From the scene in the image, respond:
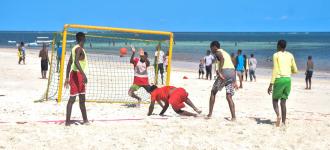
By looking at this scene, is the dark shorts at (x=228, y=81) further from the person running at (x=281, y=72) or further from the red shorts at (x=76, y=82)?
the red shorts at (x=76, y=82)

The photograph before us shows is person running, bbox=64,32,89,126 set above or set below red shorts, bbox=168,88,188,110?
above

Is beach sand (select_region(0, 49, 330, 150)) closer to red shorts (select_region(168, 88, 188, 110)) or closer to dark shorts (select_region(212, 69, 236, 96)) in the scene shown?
red shorts (select_region(168, 88, 188, 110))

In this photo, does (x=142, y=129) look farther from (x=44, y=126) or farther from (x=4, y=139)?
(x=4, y=139)

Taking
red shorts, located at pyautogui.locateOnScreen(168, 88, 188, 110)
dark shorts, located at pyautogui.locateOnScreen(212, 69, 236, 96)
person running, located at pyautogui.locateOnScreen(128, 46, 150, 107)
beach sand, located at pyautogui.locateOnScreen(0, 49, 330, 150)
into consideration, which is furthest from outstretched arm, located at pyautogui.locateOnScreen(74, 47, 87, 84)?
person running, located at pyautogui.locateOnScreen(128, 46, 150, 107)

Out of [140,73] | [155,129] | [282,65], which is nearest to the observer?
[155,129]

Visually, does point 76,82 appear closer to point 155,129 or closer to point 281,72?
point 155,129

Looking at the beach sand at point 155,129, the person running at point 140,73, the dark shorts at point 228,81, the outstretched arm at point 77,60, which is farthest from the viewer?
the person running at point 140,73

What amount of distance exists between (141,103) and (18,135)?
14.7ft

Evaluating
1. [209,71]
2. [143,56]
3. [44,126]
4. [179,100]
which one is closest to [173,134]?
[179,100]

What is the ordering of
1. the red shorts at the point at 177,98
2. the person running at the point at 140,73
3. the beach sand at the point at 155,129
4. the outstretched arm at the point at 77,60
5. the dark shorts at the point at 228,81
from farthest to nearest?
the person running at the point at 140,73
the red shorts at the point at 177,98
the dark shorts at the point at 228,81
the outstretched arm at the point at 77,60
the beach sand at the point at 155,129

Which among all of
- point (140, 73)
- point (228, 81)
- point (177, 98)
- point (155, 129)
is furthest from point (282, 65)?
point (140, 73)

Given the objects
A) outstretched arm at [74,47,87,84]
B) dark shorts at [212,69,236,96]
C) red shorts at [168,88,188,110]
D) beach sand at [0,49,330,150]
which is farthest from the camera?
red shorts at [168,88,188,110]

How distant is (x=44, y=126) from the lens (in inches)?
314

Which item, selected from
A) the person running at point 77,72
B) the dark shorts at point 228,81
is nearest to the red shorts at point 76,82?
the person running at point 77,72
